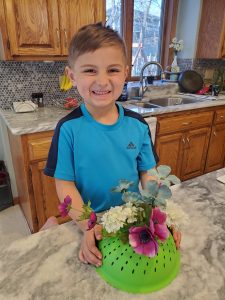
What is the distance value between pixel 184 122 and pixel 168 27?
135cm

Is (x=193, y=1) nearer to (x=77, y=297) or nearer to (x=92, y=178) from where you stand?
(x=92, y=178)

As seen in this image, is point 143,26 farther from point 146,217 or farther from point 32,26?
point 146,217

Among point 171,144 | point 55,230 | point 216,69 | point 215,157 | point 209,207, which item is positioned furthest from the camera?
point 216,69

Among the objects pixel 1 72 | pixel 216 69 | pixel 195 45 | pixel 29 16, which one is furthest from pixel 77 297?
pixel 216 69

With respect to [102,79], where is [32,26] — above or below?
above

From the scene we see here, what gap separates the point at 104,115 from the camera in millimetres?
864

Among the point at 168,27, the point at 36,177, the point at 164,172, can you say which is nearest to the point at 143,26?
the point at 168,27

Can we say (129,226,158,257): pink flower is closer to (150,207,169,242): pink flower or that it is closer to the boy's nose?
(150,207,169,242): pink flower

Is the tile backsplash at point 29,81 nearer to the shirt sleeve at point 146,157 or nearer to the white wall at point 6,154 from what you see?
the white wall at point 6,154

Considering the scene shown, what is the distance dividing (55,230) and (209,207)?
48 cm

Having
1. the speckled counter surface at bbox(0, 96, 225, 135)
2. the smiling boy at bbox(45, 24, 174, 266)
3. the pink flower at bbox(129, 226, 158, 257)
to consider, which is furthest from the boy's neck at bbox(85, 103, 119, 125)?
the speckled counter surface at bbox(0, 96, 225, 135)

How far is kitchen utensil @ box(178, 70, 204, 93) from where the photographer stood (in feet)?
9.06

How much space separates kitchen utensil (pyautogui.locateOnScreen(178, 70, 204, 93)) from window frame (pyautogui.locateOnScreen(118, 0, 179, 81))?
0.34 metres

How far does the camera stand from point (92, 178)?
33.5 inches
